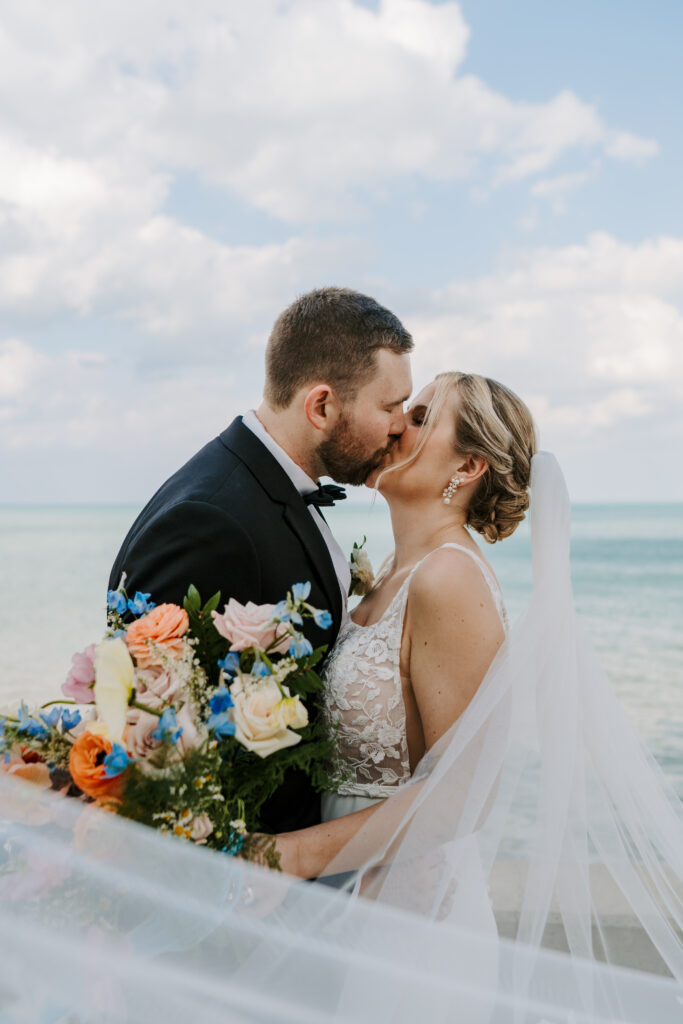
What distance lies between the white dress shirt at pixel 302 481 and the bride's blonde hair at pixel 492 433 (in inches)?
12.6

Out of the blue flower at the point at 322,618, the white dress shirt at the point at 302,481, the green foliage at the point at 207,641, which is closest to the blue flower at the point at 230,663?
the green foliage at the point at 207,641

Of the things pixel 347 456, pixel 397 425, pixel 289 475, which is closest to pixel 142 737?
pixel 289 475

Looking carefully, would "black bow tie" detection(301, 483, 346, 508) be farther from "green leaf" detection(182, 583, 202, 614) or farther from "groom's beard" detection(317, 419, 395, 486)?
"green leaf" detection(182, 583, 202, 614)

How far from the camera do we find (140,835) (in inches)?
75.4

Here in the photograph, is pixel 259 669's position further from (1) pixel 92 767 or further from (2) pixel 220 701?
(1) pixel 92 767

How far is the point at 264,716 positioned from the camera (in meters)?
2.16

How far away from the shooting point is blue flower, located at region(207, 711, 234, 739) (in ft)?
6.99

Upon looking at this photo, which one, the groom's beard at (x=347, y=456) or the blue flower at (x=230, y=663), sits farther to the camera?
the groom's beard at (x=347, y=456)

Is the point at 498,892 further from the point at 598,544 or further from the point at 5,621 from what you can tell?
the point at 598,544

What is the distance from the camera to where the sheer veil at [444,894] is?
1714 mm

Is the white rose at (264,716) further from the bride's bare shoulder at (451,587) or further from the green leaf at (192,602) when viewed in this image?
the bride's bare shoulder at (451,587)

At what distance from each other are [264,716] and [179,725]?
213mm

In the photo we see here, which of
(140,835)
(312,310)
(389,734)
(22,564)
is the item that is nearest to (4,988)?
(140,835)

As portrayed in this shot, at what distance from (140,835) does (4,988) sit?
1.34 ft
